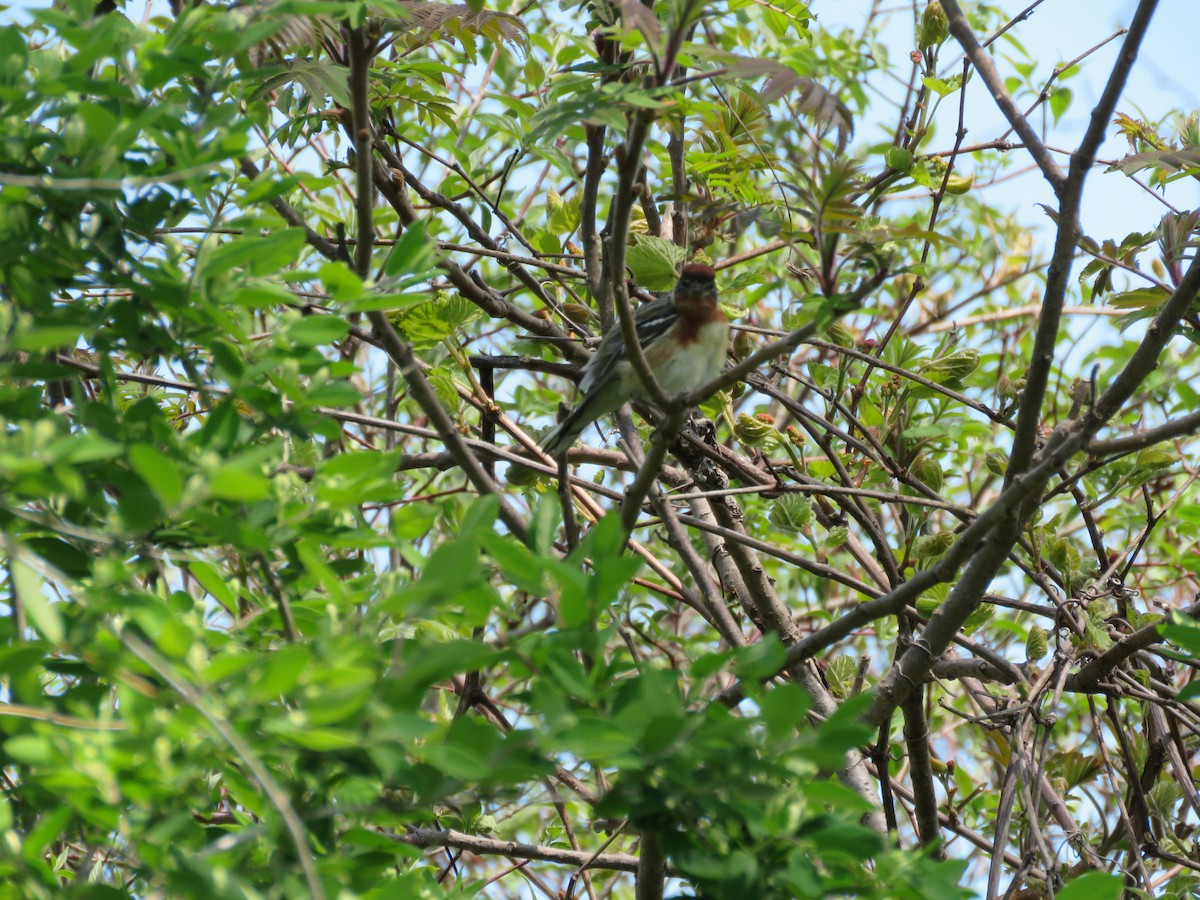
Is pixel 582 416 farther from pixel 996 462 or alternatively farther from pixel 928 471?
pixel 996 462

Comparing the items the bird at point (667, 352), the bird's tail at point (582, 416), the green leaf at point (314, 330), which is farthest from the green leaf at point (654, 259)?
the green leaf at point (314, 330)

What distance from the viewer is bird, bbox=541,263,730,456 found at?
17.1ft

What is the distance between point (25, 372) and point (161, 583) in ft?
1.91

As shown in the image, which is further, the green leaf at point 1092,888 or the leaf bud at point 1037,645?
the leaf bud at point 1037,645

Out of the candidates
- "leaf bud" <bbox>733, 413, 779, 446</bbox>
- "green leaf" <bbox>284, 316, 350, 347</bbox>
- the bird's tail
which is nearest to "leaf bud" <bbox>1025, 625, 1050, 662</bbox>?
"leaf bud" <bbox>733, 413, 779, 446</bbox>

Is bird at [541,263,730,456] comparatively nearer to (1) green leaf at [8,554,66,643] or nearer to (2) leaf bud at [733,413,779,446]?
(2) leaf bud at [733,413,779,446]

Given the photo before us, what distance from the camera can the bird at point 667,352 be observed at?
5227 millimetres

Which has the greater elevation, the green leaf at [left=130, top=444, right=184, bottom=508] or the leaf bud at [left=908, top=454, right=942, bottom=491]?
the leaf bud at [left=908, top=454, right=942, bottom=491]

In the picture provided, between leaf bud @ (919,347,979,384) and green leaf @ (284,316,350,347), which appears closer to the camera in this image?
green leaf @ (284,316,350,347)

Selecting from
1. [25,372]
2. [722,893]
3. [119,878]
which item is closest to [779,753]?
[722,893]

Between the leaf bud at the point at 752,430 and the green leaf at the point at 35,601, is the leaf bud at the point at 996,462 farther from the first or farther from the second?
the green leaf at the point at 35,601

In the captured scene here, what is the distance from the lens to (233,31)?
249cm

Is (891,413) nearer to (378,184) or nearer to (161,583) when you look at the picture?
(378,184)

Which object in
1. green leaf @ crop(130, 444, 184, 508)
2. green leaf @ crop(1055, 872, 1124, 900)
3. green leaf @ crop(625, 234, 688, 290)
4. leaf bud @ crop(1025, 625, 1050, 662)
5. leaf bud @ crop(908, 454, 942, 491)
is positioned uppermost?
green leaf @ crop(625, 234, 688, 290)
